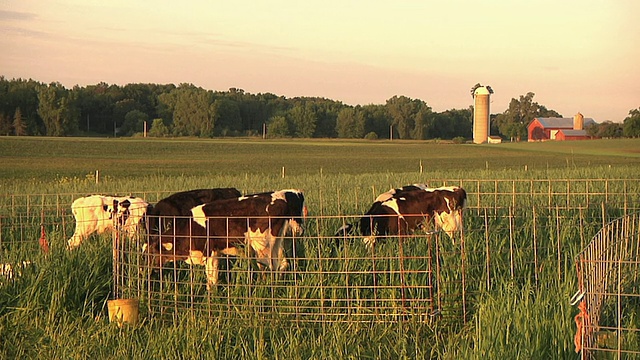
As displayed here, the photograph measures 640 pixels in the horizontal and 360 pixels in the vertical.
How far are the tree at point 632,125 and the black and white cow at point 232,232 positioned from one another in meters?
89.3

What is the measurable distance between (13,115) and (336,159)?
142ft

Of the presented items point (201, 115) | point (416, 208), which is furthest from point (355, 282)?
point (201, 115)

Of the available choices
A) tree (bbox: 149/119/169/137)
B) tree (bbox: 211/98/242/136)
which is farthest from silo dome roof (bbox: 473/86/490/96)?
tree (bbox: 149/119/169/137)

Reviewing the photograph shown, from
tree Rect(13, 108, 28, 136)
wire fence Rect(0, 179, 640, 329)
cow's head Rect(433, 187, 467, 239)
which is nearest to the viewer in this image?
wire fence Rect(0, 179, 640, 329)

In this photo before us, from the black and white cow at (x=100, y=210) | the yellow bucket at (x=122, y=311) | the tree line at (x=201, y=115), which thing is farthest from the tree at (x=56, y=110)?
the yellow bucket at (x=122, y=311)

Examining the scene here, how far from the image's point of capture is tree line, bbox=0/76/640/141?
90000 mm

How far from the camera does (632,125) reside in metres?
91.5

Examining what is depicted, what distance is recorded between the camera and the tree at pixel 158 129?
96625mm

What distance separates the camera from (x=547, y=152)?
78.6 metres

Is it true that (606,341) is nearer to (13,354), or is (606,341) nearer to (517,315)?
(517,315)

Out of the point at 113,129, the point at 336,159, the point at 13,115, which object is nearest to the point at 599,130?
the point at 336,159

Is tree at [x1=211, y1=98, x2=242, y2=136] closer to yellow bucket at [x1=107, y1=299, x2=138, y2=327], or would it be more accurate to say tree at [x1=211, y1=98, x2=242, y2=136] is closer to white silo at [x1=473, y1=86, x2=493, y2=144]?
white silo at [x1=473, y1=86, x2=493, y2=144]

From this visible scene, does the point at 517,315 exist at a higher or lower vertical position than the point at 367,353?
higher

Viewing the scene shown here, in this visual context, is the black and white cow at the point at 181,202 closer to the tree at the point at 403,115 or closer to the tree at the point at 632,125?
the tree at the point at 632,125
